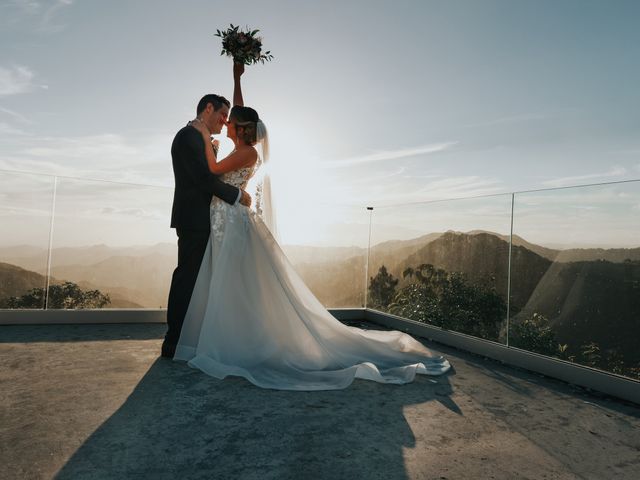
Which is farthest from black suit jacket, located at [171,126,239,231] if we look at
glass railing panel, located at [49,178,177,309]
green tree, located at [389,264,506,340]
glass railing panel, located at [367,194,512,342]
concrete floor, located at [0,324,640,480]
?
green tree, located at [389,264,506,340]

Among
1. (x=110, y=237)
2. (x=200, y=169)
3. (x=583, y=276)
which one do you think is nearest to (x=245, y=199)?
(x=200, y=169)

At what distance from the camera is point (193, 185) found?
3557mm

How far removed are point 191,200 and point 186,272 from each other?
0.58 m

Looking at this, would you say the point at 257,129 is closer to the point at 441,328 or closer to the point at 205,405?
the point at 205,405

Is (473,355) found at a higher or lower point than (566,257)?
lower

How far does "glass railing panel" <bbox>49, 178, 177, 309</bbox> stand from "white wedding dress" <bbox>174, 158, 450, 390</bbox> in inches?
76.7

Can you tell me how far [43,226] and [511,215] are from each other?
4.68 metres

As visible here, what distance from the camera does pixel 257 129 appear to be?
368 centimetres

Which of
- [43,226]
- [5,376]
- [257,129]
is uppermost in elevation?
[257,129]

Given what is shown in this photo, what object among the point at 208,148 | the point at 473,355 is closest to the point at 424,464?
the point at 473,355

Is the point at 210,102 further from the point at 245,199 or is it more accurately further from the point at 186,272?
the point at 186,272

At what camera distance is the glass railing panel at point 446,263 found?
4.30 m

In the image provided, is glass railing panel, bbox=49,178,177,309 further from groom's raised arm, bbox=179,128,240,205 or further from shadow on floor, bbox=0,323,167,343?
groom's raised arm, bbox=179,128,240,205

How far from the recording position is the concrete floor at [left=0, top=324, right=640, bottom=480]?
175cm
